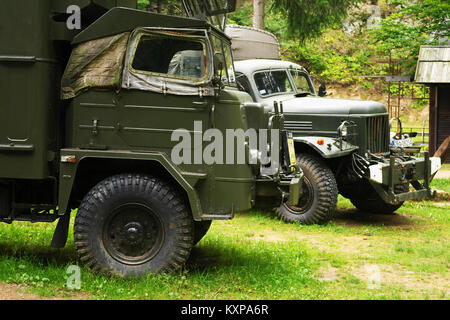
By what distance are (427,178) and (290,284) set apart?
5099 mm

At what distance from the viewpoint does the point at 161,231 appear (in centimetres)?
611

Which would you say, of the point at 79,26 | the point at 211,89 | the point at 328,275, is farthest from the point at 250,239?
the point at 79,26

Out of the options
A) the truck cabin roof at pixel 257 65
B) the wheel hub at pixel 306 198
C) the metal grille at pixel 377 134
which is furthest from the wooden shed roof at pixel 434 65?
the wheel hub at pixel 306 198

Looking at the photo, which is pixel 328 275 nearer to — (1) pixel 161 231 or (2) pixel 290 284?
(2) pixel 290 284

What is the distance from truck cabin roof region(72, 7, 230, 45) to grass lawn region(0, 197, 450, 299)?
2358mm

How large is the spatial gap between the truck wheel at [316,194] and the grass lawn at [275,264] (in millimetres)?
204

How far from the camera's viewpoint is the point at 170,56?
624 cm

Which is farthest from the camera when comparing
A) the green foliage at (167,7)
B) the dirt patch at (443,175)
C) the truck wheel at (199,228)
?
the dirt patch at (443,175)

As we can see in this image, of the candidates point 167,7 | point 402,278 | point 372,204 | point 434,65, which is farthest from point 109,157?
point 434,65

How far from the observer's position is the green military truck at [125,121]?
6.07m

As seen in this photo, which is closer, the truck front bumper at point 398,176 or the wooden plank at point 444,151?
the truck front bumper at point 398,176

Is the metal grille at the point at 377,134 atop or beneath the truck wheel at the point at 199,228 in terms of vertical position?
atop

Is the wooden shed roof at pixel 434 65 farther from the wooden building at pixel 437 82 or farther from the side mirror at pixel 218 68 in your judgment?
the side mirror at pixel 218 68
